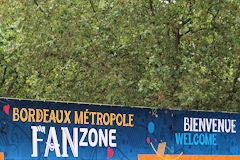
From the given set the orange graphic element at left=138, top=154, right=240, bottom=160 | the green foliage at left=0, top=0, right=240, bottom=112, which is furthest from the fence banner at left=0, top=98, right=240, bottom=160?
the green foliage at left=0, top=0, right=240, bottom=112

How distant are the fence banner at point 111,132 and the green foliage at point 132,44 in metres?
0.89

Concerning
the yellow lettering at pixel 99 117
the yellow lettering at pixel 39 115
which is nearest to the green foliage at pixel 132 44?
the yellow lettering at pixel 99 117

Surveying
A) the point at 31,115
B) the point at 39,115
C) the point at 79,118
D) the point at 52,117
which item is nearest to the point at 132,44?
the point at 79,118

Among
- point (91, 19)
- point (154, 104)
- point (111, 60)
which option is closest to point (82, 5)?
point (91, 19)

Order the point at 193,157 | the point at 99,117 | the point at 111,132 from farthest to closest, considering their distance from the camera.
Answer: the point at 193,157
the point at 111,132
the point at 99,117

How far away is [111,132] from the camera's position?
11656mm

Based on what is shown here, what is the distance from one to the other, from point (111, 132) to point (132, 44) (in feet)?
12.6

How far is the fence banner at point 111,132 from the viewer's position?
396 inches

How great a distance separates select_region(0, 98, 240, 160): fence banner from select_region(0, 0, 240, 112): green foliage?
89cm

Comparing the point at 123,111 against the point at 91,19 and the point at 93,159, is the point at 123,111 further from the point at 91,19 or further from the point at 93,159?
the point at 91,19

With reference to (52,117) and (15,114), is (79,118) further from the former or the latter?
(15,114)

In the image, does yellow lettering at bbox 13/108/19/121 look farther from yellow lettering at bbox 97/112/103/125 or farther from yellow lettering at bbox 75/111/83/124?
yellow lettering at bbox 97/112/103/125

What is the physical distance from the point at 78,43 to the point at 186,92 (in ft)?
11.3

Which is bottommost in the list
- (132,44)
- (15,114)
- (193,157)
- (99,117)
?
(193,157)
